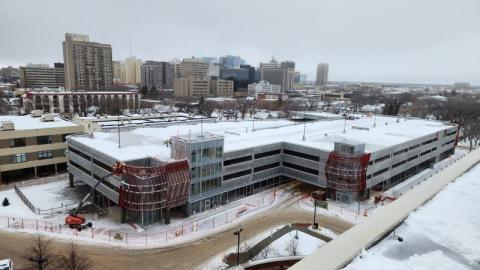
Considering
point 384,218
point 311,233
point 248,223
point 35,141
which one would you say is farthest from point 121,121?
point 384,218

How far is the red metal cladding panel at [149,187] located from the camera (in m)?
38.9

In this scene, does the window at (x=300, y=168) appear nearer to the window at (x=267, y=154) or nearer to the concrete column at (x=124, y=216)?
the window at (x=267, y=154)

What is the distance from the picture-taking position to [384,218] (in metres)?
16.2

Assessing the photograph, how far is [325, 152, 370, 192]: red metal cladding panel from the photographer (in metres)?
49.0

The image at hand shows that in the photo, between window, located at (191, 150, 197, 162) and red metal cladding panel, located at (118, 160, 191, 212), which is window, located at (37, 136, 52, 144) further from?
window, located at (191, 150, 197, 162)

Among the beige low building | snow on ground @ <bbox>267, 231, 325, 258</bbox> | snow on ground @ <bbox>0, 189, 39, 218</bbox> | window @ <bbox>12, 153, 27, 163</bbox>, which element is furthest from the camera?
window @ <bbox>12, 153, 27, 163</bbox>

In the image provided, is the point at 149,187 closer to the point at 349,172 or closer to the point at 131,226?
the point at 131,226

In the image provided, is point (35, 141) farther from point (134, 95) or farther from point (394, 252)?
point (134, 95)

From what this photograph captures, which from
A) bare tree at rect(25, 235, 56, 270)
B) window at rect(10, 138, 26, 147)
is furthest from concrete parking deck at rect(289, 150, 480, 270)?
window at rect(10, 138, 26, 147)

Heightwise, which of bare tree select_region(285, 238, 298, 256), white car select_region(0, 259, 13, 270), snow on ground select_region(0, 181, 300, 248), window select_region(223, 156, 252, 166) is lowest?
snow on ground select_region(0, 181, 300, 248)

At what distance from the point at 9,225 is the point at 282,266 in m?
31.7

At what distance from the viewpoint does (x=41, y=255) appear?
1129 inches

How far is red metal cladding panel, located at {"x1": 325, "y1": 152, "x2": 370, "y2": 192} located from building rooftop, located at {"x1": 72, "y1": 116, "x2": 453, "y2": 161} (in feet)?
12.2

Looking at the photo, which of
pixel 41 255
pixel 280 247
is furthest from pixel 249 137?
pixel 41 255
